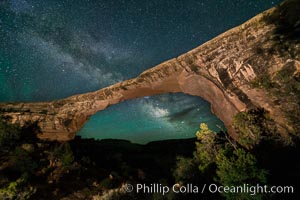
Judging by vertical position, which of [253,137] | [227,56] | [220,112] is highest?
[227,56]

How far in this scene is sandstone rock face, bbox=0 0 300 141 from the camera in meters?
13.4

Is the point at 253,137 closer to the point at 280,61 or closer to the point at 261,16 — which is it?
the point at 280,61

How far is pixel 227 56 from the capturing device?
15977 millimetres

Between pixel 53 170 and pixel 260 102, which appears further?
pixel 53 170

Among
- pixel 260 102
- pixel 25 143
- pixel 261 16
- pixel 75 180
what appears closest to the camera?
pixel 261 16

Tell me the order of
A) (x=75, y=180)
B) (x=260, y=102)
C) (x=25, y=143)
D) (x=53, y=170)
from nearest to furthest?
(x=260, y=102)
(x=75, y=180)
(x=53, y=170)
(x=25, y=143)

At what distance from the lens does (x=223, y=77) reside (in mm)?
16828

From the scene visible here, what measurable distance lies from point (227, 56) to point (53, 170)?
74.2ft

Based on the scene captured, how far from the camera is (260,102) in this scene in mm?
15680

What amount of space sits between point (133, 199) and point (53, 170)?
1129 centimetres

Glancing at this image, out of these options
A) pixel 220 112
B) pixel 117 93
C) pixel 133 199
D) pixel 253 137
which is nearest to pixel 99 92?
pixel 117 93

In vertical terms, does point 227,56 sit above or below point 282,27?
below

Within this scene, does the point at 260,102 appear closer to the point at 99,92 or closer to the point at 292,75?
the point at 292,75

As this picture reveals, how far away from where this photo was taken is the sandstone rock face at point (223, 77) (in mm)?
13446
